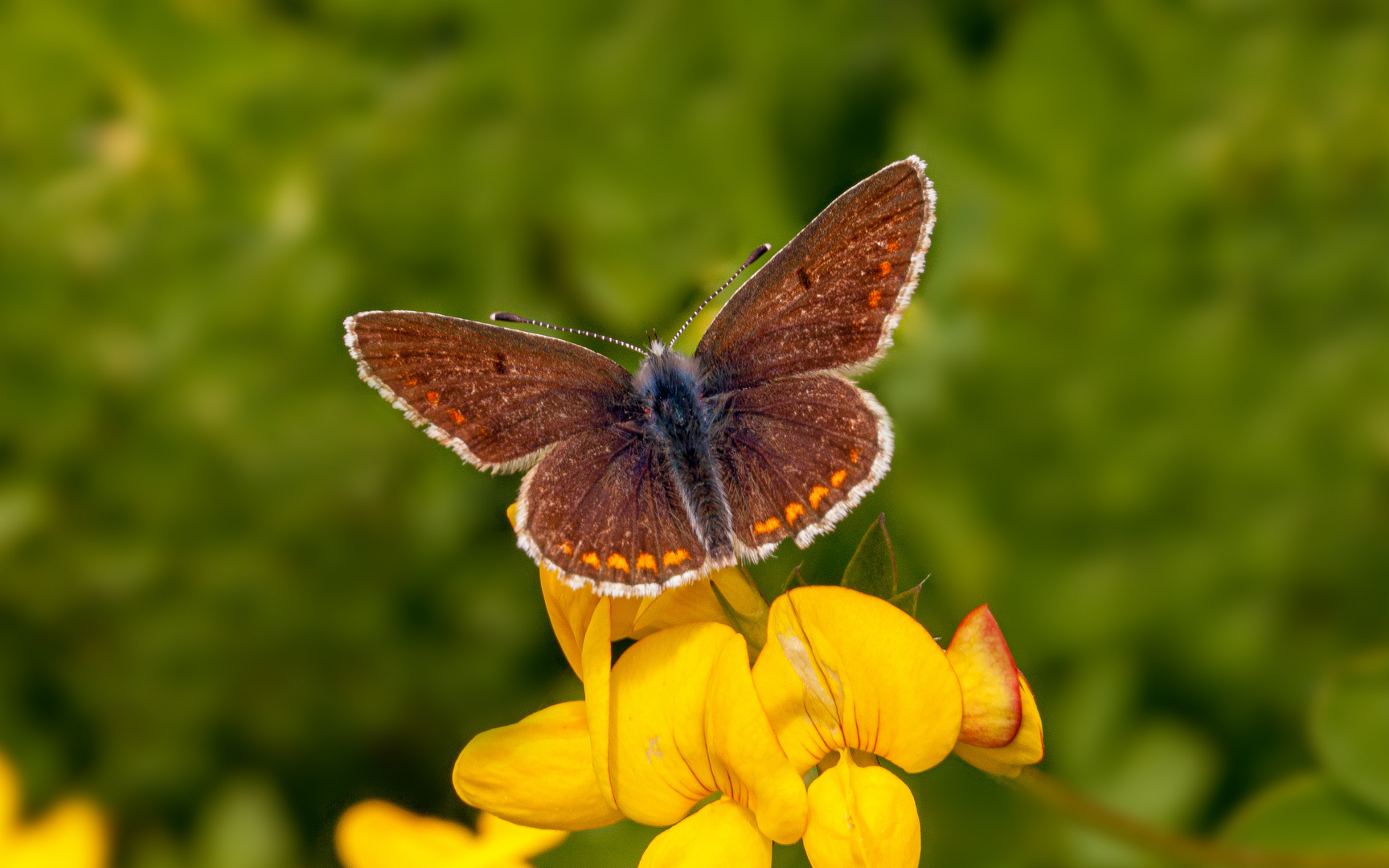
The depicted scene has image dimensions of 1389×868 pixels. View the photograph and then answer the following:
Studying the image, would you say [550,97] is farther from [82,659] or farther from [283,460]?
[82,659]

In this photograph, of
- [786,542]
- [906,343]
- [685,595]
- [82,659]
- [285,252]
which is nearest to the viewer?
[685,595]

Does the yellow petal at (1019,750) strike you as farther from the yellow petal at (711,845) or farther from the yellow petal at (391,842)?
the yellow petal at (391,842)

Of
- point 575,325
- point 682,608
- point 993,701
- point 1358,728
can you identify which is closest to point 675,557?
point 682,608

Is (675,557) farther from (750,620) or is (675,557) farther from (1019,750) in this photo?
(1019,750)

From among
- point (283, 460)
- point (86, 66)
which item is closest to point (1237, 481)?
point (283, 460)

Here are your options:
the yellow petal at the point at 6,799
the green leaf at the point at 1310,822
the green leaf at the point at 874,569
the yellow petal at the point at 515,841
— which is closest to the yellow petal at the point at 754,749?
the green leaf at the point at 874,569

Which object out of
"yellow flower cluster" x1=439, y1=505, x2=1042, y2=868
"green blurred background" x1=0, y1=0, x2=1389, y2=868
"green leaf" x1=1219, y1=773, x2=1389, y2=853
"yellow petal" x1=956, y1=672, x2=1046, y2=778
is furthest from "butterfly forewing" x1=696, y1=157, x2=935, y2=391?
"green leaf" x1=1219, y1=773, x2=1389, y2=853
